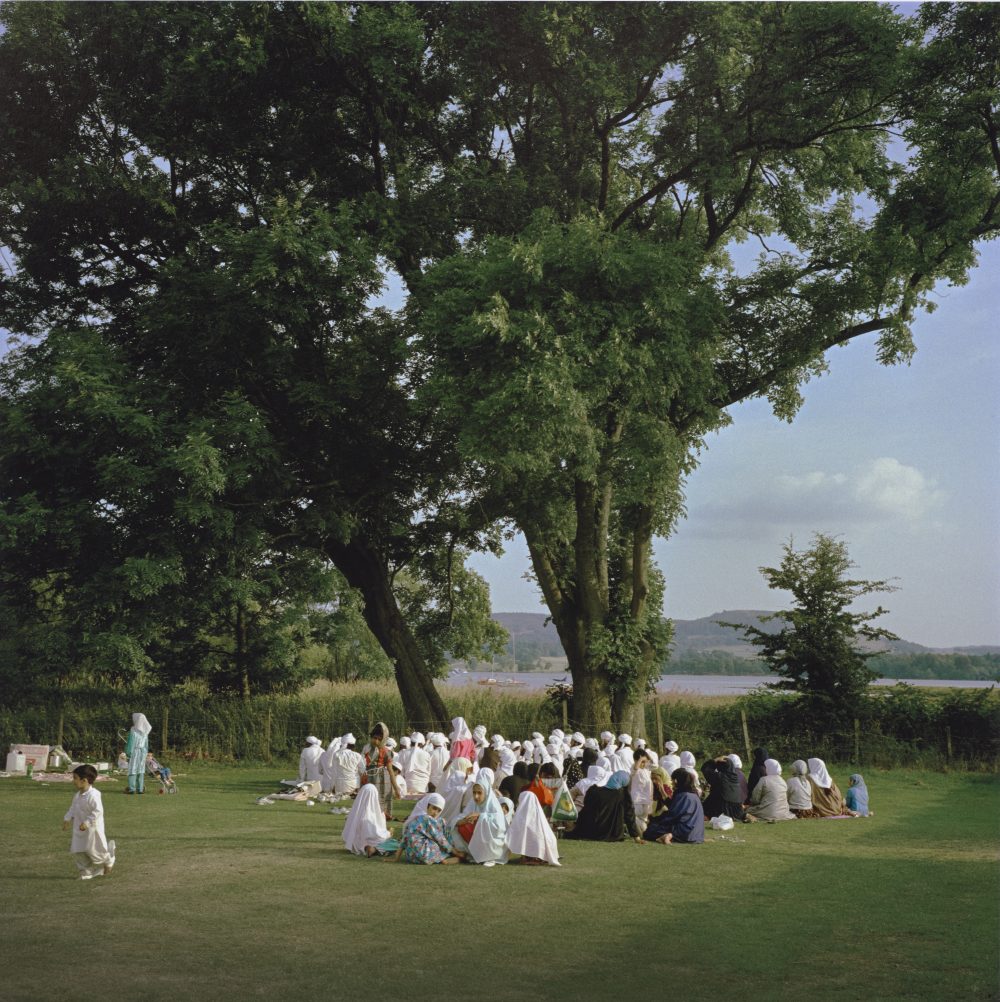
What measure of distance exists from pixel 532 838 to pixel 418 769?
333 inches

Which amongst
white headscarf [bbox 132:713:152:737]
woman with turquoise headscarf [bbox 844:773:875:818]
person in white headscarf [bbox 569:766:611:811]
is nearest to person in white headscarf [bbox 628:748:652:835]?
person in white headscarf [bbox 569:766:611:811]

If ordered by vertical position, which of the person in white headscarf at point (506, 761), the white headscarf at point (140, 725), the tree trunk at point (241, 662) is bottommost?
the person in white headscarf at point (506, 761)

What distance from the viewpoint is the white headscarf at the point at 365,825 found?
15336mm

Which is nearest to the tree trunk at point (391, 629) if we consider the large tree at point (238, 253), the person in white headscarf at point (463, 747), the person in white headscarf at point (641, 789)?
the large tree at point (238, 253)

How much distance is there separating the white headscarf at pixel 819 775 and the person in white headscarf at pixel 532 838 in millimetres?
8215

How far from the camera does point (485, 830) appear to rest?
49.0 feet

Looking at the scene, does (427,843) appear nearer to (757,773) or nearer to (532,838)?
(532,838)

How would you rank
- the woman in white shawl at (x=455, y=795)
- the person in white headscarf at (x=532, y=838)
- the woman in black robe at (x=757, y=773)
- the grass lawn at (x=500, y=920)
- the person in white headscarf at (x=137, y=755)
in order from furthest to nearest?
the person in white headscarf at (x=137, y=755), the woman in black robe at (x=757, y=773), the woman in white shawl at (x=455, y=795), the person in white headscarf at (x=532, y=838), the grass lawn at (x=500, y=920)

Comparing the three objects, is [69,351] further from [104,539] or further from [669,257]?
[669,257]

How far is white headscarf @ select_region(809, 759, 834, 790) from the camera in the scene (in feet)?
69.6

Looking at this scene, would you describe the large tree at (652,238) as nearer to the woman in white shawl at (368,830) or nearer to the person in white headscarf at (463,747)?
the person in white headscarf at (463,747)

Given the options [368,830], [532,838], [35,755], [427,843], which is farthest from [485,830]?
[35,755]

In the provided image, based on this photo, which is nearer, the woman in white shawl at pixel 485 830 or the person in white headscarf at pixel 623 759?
the woman in white shawl at pixel 485 830

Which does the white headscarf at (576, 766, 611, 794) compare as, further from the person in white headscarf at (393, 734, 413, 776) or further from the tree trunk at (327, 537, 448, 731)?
the tree trunk at (327, 537, 448, 731)
